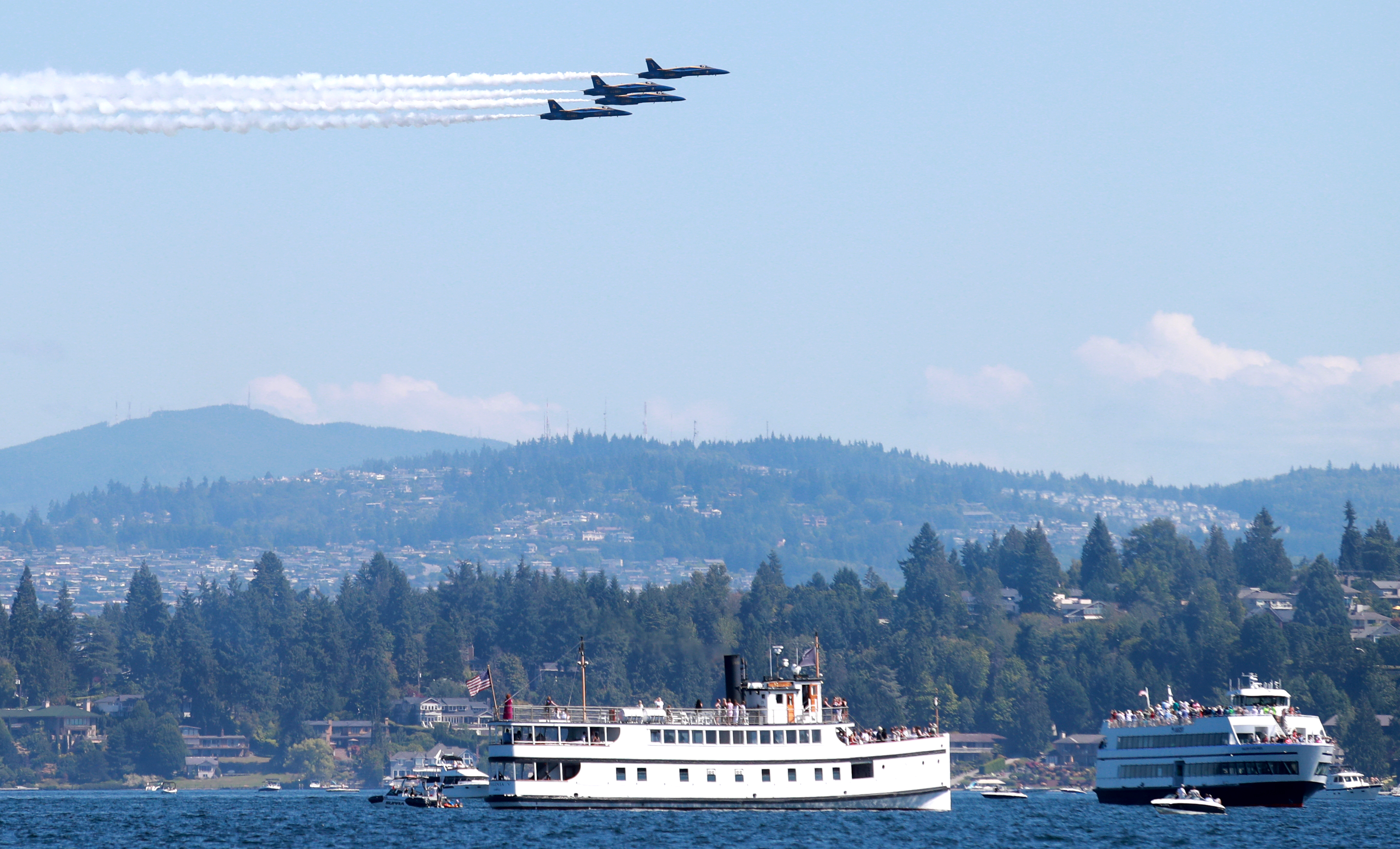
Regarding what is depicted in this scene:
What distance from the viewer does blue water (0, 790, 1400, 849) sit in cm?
10631

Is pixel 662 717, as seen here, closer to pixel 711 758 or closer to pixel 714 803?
pixel 711 758

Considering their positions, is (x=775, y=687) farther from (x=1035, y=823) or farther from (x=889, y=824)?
(x=1035, y=823)

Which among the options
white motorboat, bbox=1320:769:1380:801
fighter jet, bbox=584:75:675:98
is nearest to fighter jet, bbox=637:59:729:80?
fighter jet, bbox=584:75:675:98

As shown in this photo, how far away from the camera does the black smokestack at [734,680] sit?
12244 centimetres

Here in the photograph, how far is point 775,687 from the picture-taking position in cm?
12162

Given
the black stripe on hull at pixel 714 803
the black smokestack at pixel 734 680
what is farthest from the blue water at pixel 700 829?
the black smokestack at pixel 734 680

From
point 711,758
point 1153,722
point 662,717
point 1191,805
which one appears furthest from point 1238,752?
point 662,717

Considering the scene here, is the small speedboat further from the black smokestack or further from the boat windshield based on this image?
the black smokestack

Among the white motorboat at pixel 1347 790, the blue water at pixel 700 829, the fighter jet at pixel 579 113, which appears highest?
the fighter jet at pixel 579 113

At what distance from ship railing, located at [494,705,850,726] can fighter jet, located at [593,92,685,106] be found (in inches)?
1655

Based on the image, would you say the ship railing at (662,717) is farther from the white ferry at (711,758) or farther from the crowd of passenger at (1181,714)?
the crowd of passenger at (1181,714)

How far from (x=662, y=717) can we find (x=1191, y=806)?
3893 centimetres

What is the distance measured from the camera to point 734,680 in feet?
404

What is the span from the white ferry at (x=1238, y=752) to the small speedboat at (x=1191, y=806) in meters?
1.87
